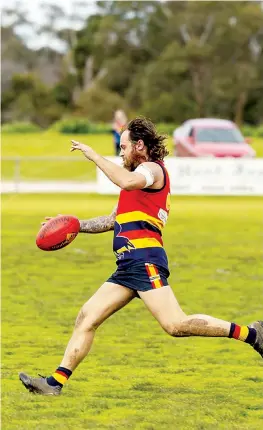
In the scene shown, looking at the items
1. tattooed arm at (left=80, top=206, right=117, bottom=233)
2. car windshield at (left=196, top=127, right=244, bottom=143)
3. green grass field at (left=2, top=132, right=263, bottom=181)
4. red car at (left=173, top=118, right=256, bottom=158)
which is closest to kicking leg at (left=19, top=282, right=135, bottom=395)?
tattooed arm at (left=80, top=206, right=117, bottom=233)

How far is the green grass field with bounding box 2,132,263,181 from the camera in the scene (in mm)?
46594

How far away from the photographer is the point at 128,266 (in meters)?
7.64

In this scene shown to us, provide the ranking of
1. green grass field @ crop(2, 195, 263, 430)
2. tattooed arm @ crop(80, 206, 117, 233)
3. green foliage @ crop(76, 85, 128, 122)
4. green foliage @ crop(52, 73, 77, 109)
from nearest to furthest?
green grass field @ crop(2, 195, 263, 430) < tattooed arm @ crop(80, 206, 117, 233) < green foliage @ crop(76, 85, 128, 122) < green foliage @ crop(52, 73, 77, 109)

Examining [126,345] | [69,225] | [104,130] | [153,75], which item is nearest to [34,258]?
[126,345]

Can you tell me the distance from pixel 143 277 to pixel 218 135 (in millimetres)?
31464

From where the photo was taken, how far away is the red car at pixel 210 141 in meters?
36.8

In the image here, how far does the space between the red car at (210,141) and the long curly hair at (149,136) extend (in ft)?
94.6

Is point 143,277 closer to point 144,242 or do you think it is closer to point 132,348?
point 144,242

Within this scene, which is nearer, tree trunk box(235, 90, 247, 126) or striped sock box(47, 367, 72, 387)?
striped sock box(47, 367, 72, 387)

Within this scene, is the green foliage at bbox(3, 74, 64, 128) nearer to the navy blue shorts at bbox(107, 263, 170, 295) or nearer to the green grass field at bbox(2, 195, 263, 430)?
the green grass field at bbox(2, 195, 263, 430)

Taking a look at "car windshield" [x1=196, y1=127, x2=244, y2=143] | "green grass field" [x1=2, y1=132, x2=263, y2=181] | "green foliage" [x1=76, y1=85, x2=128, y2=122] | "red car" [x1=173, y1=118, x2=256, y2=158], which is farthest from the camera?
"green foliage" [x1=76, y1=85, x2=128, y2=122]

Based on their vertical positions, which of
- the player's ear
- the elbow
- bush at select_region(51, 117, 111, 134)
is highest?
bush at select_region(51, 117, 111, 134)

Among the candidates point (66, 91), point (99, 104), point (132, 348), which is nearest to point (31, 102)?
point (66, 91)

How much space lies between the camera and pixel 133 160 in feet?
25.5
